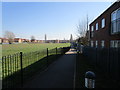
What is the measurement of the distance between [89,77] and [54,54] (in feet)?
33.1

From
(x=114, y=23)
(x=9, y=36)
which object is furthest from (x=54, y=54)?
(x=9, y=36)

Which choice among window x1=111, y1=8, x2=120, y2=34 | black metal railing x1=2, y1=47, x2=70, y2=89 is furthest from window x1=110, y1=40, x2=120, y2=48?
black metal railing x1=2, y1=47, x2=70, y2=89

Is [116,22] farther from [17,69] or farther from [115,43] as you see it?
[17,69]

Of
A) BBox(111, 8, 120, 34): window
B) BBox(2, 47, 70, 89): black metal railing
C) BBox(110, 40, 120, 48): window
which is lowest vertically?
BBox(2, 47, 70, 89): black metal railing

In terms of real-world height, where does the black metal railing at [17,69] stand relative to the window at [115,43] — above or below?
below

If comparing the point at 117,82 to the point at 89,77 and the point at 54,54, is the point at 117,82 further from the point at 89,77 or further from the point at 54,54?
the point at 54,54

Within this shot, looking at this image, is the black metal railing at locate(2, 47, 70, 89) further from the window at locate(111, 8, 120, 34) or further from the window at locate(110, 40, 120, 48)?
the window at locate(111, 8, 120, 34)

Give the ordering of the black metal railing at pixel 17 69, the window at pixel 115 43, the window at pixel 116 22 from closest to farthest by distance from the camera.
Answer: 1. the black metal railing at pixel 17 69
2. the window at pixel 116 22
3. the window at pixel 115 43

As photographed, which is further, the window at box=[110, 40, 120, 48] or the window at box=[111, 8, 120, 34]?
the window at box=[110, 40, 120, 48]

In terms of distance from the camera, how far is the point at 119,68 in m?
4.71

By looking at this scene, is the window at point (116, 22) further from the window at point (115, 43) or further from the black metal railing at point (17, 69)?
the black metal railing at point (17, 69)

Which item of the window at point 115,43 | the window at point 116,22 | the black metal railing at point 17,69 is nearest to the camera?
the black metal railing at point 17,69

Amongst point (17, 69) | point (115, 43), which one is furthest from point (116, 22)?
point (17, 69)

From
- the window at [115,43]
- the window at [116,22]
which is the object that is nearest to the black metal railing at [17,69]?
the window at [115,43]
